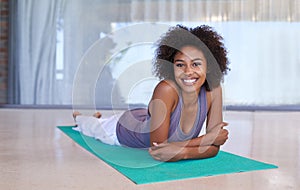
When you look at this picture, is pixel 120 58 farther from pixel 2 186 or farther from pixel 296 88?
pixel 296 88

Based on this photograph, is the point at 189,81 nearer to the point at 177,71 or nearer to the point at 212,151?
the point at 177,71

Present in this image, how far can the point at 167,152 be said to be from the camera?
3.73 feet

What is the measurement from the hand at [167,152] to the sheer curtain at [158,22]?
105 inches

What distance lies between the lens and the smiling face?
1.08 metres

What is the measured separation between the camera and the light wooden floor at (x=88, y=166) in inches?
37.1

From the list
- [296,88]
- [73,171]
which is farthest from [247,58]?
[73,171]

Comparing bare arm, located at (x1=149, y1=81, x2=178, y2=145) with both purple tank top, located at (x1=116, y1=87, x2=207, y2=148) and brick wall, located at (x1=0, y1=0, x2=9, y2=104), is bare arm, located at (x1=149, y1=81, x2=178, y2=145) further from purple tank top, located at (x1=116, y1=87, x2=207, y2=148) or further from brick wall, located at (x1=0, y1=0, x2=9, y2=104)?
brick wall, located at (x1=0, y1=0, x2=9, y2=104)

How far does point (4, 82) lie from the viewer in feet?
12.8

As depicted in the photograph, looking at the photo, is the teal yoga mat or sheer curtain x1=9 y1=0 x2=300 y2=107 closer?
the teal yoga mat

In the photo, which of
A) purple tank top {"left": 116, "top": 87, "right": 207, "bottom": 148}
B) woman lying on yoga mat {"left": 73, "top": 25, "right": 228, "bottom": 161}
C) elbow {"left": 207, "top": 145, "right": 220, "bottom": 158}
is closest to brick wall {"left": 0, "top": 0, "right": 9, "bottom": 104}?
purple tank top {"left": 116, "top": 87, "right": 207, "bottom": 148}

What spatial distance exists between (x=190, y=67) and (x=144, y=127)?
1.10 ft

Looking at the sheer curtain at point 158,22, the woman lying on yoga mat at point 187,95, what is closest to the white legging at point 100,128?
the woman lying on yoga mat at point 187,95

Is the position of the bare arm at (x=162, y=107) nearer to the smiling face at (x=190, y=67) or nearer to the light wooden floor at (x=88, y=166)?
the smiling face at (x=190, y=67)

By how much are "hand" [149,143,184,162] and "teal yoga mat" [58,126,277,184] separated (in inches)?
0.8
